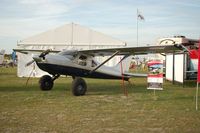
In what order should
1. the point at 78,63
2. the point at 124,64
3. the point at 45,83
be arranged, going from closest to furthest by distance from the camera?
the point at 78,63 → the point at 45,83 → the point at 124,64

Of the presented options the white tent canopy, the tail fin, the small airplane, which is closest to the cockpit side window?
the small airplane

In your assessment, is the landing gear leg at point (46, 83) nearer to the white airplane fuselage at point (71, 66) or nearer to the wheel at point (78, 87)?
the white airplane fuselage at point (71, 66)

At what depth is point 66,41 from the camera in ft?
97.7

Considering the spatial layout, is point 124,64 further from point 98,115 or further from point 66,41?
point 66,41

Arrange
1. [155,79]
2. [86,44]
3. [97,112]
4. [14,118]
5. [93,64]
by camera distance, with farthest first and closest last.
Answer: [86,44], [93,64], [155,79], [97,112], [14,118]

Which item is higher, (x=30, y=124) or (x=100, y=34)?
(x=100, y=34)

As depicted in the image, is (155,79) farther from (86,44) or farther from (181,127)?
(86,44)

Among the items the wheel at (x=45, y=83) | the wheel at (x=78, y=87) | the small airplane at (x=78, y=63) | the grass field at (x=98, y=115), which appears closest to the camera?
the grass field at (x=98, y=115)

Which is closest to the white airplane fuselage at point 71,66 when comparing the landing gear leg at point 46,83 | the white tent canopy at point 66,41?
the landing gear leg at point 46,83

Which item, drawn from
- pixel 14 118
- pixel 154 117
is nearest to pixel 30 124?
pixel 14 118

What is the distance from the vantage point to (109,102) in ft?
40.2

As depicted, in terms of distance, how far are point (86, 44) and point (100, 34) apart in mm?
1583

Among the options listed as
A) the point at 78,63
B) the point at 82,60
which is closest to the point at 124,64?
the point at 82,60

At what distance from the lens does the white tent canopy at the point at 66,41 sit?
29.2m
